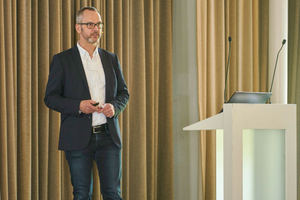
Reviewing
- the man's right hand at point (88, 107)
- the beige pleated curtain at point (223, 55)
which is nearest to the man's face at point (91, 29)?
the man's right hand at point (88, 107)

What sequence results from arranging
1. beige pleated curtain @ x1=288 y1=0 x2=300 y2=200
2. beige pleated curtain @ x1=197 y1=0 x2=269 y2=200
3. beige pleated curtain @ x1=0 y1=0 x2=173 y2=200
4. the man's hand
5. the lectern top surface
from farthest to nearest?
1. beige pleated curtain @ x1=288 y1=0 x2=300 y2=200
2. beige pleated curtain @ x1=197 y1=0 x2=269 y2=200
3. beige pleated curtain @ x1=0 y1=0 x2=173 y2=200
4. the man's hand
5. the lectern top surface

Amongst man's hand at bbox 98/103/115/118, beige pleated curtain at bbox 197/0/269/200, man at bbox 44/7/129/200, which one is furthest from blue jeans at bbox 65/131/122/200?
beige pleated curtain at bbox 197/0/269/200

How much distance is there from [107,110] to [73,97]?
28 centimetres

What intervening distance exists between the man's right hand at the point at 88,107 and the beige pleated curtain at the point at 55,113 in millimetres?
679

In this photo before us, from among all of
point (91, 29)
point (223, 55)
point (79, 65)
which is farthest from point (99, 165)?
point (223, 55)

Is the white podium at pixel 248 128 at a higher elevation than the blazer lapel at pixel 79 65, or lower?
lower

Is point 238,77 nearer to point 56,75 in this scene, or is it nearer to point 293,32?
point 293,32

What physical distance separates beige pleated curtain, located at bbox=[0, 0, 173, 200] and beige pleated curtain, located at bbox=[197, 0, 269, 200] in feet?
1.04

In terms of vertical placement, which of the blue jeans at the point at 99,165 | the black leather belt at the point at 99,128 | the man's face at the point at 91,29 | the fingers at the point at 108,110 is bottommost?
the blue jeans at the point at 99,165

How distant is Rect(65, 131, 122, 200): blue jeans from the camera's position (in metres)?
2.97

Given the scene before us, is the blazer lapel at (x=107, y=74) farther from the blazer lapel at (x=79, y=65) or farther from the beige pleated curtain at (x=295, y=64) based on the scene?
the beige pleated curtain at (x=295, y=64)

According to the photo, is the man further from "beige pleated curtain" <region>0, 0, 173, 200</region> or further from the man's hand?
"beige pleated curtain" <region>0, 0, 173, 200</region>

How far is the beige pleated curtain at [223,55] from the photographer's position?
14.1 ft

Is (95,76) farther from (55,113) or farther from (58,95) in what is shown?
(55,113)
